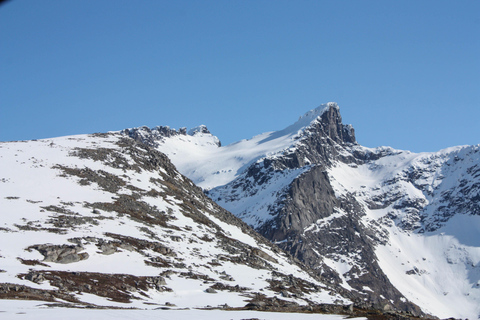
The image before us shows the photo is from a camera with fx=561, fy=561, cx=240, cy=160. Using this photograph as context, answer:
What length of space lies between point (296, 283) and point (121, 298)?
165ft

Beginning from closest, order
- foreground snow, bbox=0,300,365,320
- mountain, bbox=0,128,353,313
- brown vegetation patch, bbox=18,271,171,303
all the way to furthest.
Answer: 1. foreground snow, bbox=0,300,365,320
2. brown vegetation patch, bbox=18,271,171,303
3. mountain, bbox=0,128,353,313

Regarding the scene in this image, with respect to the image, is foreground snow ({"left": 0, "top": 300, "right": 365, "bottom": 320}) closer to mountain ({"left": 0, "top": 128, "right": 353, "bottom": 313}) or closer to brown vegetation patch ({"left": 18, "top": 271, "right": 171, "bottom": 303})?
mountain ({"left": 0, "top": 128, "right": 353, "bottom": 313})

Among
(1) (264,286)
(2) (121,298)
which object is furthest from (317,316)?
(1) (264,286)

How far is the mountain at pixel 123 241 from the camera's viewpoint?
232ft

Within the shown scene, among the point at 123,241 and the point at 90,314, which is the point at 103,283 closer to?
the point at 123,241

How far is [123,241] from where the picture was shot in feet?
309

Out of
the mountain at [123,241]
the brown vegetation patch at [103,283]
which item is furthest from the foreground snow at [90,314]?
the brown vegetation patch at [103,283]

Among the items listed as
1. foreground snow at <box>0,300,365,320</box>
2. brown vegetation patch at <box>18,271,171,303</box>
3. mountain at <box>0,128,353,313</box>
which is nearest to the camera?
foreground snow at <box>0,300,365,320</box>

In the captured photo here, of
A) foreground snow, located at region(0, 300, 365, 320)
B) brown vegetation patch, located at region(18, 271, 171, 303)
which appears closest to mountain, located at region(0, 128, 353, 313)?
brown vegetation patch, located at region(18, 271, 171, 303)

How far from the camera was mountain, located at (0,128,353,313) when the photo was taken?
70812 millimetres

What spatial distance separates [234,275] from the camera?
98.4 metres

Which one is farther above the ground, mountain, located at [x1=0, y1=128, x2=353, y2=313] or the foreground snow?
mountain, located at [x1=0, y1=128, x2=353, y2=313]

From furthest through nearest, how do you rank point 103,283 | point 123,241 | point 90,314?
point 123,241 → point 103,283 → point 90,314

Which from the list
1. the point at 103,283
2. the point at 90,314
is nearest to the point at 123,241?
the point at 103,283
